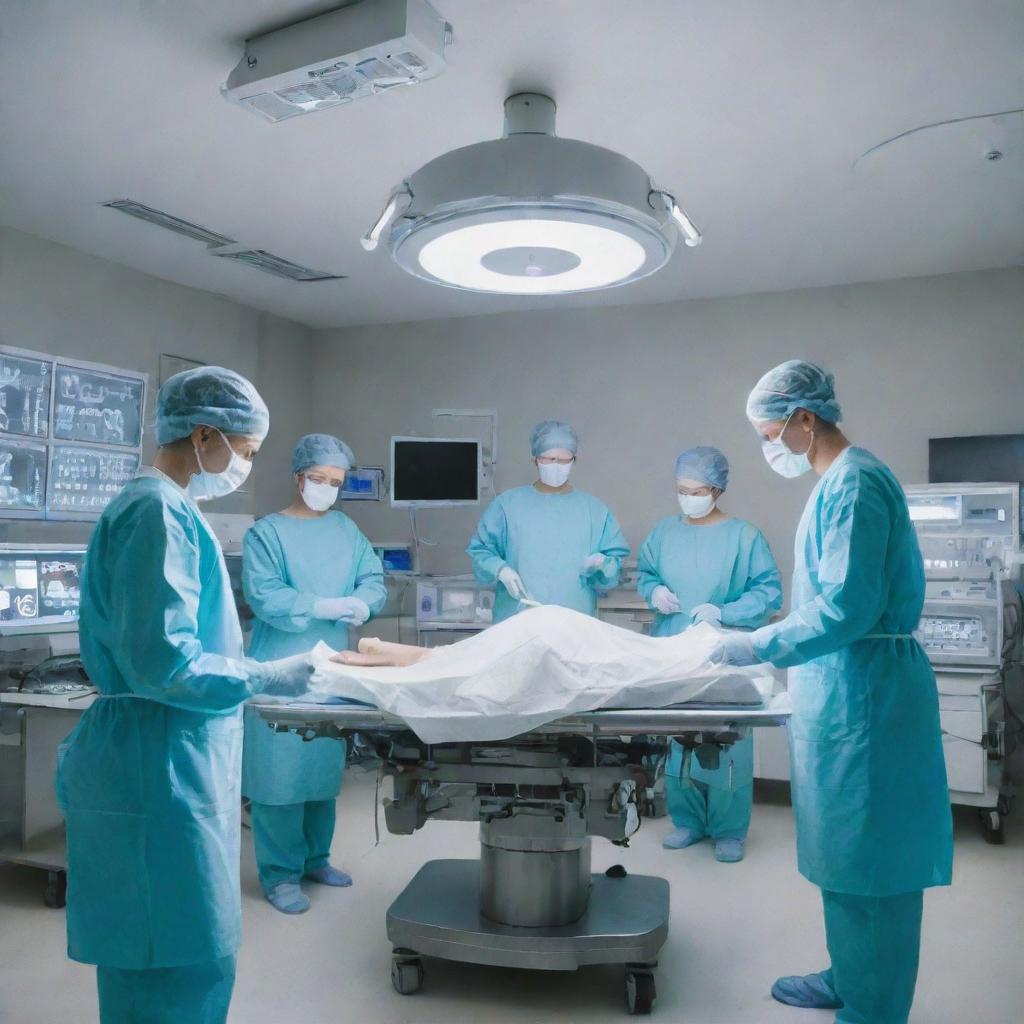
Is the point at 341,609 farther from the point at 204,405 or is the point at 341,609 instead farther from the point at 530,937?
the point at 204,405

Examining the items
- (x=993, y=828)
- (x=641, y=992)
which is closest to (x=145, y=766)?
(x=641, y=992)

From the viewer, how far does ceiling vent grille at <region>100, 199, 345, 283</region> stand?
137 inches

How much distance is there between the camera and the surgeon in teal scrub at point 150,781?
1.62 meters

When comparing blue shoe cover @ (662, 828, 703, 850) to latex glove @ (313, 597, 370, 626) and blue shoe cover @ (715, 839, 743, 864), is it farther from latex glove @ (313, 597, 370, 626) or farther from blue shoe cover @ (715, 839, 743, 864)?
latex glove @ (313, 597, 370, 626)

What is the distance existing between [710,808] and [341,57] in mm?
2916

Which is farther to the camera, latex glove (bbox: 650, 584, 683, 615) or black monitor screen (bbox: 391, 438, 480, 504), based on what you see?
black monitor screen (bbox: 391, 438, 480, 504)

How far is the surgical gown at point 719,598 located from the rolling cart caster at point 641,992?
1235 mm

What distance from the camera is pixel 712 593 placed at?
3.61 metres

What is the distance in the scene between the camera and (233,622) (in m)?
1.88

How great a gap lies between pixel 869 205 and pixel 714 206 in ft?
1.84

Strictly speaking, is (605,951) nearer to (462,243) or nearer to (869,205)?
(462,243)

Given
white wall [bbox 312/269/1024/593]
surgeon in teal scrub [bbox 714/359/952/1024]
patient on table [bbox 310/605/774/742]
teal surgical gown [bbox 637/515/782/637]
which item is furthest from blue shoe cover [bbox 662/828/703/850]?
patient on table [bbox 310/605/774/742]

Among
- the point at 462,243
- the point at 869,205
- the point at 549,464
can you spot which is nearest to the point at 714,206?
the point at 869,205

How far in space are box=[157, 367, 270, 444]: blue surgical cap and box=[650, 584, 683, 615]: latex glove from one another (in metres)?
2.08
